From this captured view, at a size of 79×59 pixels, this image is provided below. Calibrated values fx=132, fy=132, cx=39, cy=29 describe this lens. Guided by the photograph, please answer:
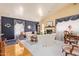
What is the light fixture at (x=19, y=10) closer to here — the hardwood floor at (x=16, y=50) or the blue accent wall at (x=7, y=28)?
the blue accent wall at (x=7, y=28)

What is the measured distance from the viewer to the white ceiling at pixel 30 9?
1844 millimetres

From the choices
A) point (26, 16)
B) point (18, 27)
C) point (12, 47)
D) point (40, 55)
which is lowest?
point (40, 55)

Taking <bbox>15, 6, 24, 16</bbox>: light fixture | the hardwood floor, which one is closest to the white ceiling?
<bbox>15, 6, 24, 16</bbox>: light fixture

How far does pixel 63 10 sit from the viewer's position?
184cm

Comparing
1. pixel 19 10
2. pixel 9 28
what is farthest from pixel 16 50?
pixel 19 10

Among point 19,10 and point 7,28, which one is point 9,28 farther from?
point 19,10

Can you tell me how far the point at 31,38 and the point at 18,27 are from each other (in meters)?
0.24

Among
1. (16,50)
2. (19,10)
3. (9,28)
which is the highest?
(19,10)

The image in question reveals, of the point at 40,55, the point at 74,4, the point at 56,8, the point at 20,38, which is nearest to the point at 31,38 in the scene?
the point at 20,38

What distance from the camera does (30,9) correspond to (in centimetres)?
186

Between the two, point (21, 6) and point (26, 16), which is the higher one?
point (21, 6)

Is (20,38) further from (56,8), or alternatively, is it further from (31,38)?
(56,8)

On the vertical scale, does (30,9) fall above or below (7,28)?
above

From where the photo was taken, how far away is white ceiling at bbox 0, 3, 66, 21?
72.6 inches
